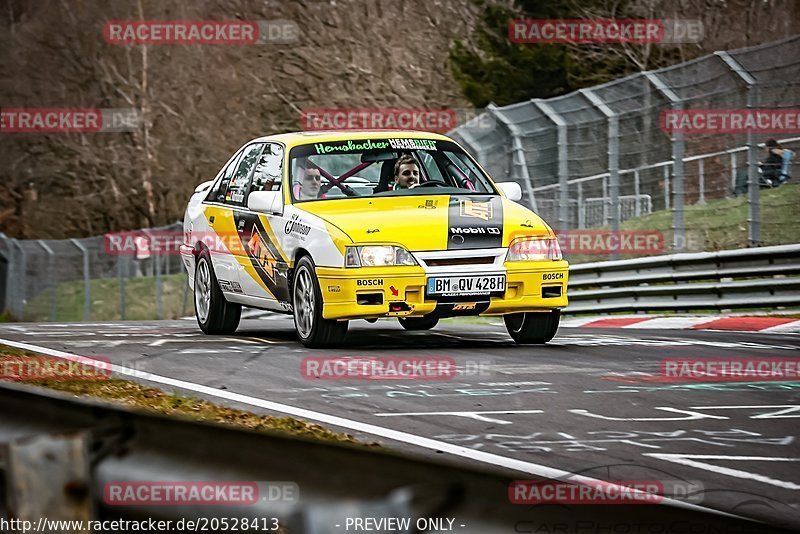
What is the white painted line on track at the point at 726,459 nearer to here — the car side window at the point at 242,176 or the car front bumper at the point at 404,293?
the car front bumper at the point at 404,293

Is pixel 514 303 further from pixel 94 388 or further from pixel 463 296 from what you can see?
pixel 94 388

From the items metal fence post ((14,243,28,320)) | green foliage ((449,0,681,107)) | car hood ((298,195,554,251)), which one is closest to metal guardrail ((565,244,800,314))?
car hood ((298,195,554,251))

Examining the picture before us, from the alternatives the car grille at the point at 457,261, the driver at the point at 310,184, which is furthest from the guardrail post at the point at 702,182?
the car grille at the point at 457,261

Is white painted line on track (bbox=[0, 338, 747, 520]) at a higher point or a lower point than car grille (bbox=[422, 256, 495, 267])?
lower

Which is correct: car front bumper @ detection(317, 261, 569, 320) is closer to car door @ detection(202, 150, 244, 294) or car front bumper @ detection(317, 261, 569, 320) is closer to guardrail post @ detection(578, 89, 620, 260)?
car door @ detection(202, 150, 244, 294)

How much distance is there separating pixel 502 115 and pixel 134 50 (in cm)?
3545

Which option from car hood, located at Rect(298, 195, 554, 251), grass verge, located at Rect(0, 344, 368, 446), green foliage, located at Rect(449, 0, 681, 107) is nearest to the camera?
grass verge, located at Rect(0, 344, 368, 446)

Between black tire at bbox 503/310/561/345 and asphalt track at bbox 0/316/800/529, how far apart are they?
13 cm

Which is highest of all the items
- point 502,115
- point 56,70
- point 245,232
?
point 56,70

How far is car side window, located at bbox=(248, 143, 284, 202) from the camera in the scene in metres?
11.0

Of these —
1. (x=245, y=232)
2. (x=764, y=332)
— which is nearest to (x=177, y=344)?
(x=245, y=232)

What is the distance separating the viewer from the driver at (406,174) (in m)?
10.9

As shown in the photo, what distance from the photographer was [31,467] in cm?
304

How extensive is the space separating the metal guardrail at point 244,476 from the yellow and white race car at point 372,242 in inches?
248
